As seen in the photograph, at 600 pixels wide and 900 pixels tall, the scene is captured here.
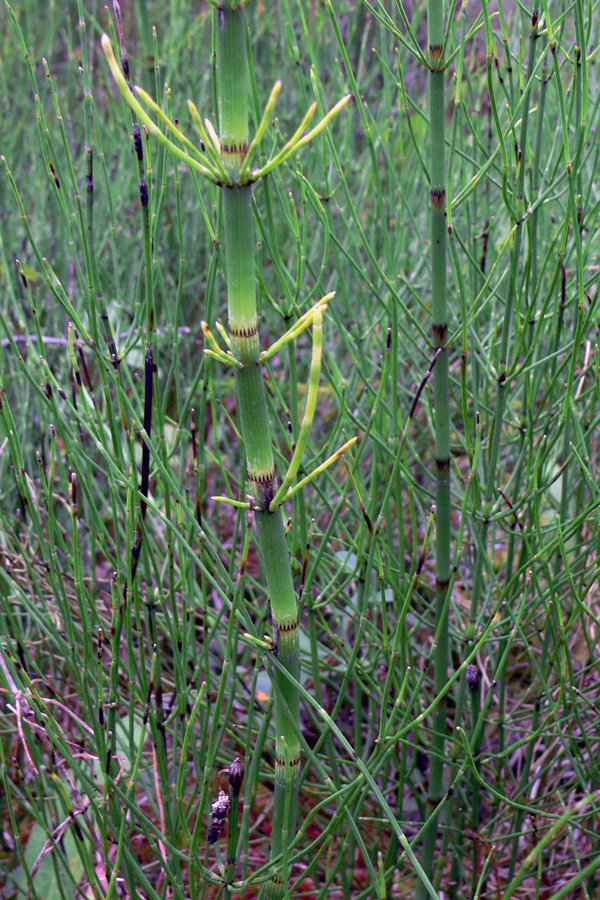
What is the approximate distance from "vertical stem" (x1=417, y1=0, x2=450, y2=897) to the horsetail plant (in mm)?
290

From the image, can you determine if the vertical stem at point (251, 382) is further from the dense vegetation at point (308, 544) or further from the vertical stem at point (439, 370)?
the vertical stem at point (439, 370)

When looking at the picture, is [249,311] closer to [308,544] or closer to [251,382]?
[251,382]

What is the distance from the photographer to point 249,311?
2.05ft

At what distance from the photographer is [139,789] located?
150 cm

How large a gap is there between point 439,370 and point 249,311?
48 centimetres

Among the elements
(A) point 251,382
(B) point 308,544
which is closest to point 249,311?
(A) point 251,382

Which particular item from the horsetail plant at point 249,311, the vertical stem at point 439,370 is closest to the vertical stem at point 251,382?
the horsetail plant at point 249,311

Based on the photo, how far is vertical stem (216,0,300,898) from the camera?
58 cm

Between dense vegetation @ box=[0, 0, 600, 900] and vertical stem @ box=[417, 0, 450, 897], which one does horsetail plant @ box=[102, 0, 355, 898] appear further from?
vertical stem @ box=[417, 0, 450, 897]

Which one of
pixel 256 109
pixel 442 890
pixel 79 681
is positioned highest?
pixel 256 109

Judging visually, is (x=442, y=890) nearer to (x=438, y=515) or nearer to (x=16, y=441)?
(x=438, y=515)

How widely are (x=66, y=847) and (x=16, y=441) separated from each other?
790 mm

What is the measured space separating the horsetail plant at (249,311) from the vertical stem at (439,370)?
0.95 feet

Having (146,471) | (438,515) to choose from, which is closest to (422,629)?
(438,515)
